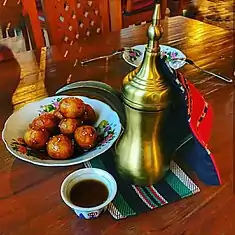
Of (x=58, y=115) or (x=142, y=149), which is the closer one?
(x=142, y=149)

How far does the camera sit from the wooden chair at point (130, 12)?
5.29 feet

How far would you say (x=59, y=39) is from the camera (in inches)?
58.7

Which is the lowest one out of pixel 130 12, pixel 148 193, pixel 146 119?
pixel 130 12

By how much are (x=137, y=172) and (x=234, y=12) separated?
154 inches

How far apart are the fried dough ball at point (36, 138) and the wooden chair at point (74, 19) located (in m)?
0.79

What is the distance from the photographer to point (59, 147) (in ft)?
2.43

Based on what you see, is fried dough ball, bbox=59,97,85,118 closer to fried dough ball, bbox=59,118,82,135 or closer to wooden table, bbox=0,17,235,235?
fried dough ball, bbox=59,118,82,135

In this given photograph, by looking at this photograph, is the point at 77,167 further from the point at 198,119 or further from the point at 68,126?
the point at 198,119

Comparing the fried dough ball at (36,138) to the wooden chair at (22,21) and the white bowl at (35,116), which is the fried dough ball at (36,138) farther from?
the wooden chair at (22,21)

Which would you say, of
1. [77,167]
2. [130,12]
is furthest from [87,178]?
[130,12]

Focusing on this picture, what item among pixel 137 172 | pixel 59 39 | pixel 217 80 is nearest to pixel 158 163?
pixel 137 172

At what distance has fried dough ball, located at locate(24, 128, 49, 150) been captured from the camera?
2.48ft

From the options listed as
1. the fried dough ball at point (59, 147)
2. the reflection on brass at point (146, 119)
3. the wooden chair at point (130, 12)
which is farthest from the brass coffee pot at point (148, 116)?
the wooden chair at point (130, 12)

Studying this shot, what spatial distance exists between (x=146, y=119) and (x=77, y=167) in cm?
21
